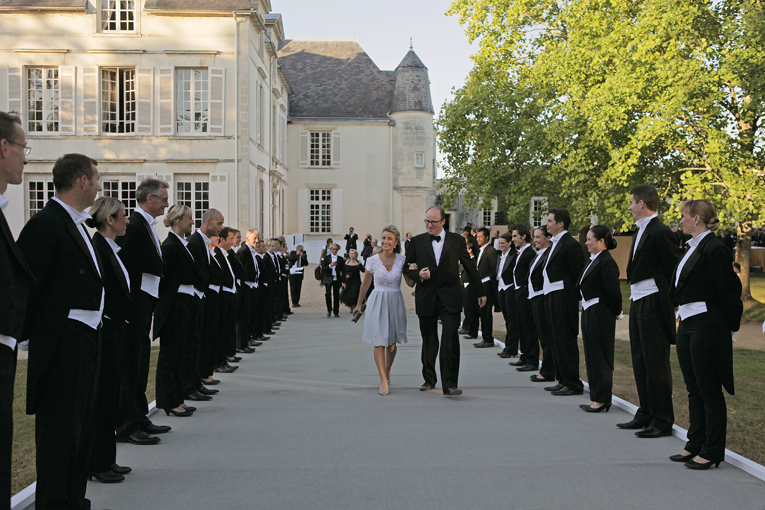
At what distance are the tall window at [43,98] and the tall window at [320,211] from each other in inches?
777

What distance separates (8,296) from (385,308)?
5637 millimetres

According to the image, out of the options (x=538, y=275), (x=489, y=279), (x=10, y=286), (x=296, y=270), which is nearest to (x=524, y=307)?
(x=538, y=275)

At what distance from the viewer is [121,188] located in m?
28.3

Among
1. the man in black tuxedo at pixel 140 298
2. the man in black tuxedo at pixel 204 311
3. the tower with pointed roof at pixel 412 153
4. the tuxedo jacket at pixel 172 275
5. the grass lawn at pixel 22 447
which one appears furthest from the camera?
the tower with pointed roof at pixel 412 153

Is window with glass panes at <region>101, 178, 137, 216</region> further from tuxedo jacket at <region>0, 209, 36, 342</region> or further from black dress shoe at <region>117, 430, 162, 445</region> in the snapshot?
tuxedo jacket at <region>0, 209, 36, 342</region>

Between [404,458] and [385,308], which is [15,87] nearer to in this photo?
[385,308]

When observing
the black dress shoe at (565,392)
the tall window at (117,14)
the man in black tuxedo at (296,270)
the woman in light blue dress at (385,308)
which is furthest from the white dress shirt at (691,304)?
the tall window at (117,14)

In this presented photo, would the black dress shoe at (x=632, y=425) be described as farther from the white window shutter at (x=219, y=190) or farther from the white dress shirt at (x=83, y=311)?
the white window shutter at (x=219, y=190)

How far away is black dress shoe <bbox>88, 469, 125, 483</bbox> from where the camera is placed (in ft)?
16.2

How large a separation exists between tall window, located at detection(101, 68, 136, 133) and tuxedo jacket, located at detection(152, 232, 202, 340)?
23.5m

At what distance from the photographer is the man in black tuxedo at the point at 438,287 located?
834 cm

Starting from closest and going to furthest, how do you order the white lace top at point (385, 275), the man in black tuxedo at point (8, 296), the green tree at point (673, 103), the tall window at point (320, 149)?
1. the man in black tuxedo at point (8, 296)
2. the white lace top at point (385, 275)
3. the green tree at point (673, 103)
4. the tall window at point (320, 149)

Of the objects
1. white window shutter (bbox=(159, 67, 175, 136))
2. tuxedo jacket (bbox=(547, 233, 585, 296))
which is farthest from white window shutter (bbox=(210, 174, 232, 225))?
tuxedo jacket (bbox=(547, 233, 585, 296))

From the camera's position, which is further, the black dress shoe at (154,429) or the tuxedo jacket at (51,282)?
the black dress shoe at (154,429)
